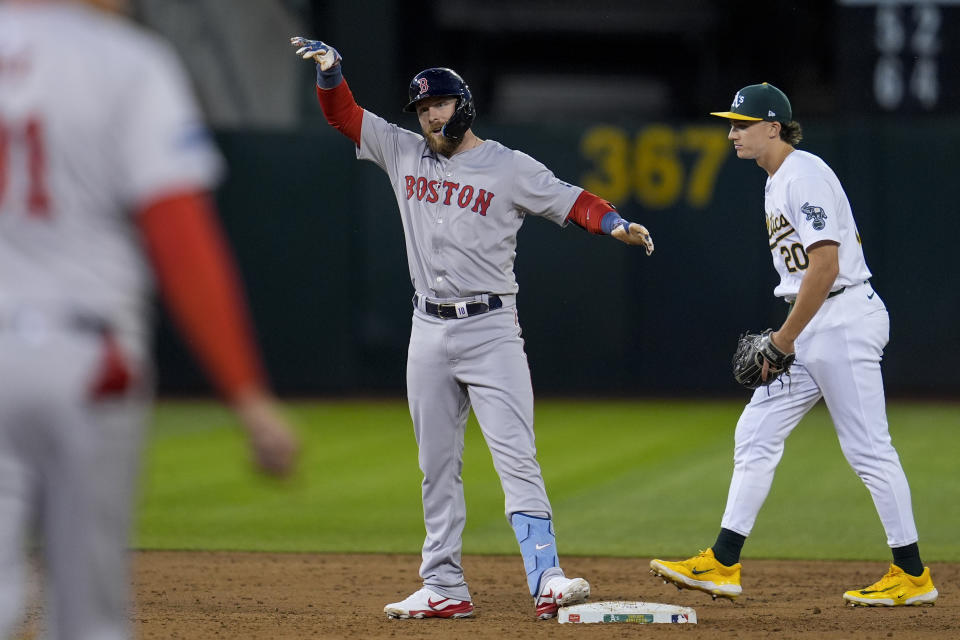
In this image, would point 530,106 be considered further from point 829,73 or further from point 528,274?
point 528,274

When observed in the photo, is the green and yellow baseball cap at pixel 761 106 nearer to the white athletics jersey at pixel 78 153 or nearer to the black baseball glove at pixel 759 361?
the black baseball glove at pixel 759 361

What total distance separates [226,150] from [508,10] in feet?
29.2

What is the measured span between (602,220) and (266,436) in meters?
3.14

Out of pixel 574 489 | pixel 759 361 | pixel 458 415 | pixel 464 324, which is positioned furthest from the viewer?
pixel 574 489

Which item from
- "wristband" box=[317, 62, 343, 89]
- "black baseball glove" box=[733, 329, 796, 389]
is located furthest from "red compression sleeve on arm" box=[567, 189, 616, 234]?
"wristband" box=[317, 62, 343, 89]

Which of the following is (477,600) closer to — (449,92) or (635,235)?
(635,235)

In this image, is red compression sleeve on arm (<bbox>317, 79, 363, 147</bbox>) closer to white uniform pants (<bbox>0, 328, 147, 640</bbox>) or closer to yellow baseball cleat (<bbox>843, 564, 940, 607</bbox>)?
yellow baseball cleat (<bbox>843, 564, 940, 607</bbox>)

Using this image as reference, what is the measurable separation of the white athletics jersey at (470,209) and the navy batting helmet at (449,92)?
12 cm

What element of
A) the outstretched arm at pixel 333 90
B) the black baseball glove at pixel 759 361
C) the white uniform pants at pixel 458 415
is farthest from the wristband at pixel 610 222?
the outstretched arm at pixel 333 90

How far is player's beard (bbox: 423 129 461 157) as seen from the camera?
17.8 ft

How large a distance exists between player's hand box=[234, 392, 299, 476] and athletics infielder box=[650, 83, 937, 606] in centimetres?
335

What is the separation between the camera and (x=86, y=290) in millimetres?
2441

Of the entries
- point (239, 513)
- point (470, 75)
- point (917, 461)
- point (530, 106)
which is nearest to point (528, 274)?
point (917, 461)

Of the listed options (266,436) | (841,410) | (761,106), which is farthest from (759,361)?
(266,436)
